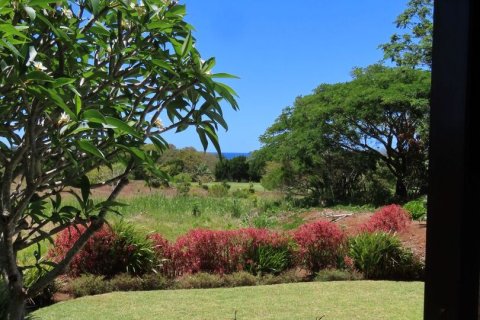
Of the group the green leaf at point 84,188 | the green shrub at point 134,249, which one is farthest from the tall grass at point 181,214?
the green leaf at point 84,188

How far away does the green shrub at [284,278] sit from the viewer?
7.71 m

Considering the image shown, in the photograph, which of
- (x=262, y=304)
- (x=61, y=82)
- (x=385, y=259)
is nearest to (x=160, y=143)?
(x=61, y=82)

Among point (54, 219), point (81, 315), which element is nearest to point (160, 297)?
point (81, 315)

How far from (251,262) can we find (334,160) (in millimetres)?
9952

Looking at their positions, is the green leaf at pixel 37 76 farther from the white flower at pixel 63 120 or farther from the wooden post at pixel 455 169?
the wooden post at pixel 455 169

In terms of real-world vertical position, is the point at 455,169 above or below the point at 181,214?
above

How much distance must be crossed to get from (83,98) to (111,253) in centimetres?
623

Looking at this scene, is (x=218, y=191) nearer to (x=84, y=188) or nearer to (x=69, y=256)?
(x=69, y=256)

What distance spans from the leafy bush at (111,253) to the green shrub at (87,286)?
0.24 meters

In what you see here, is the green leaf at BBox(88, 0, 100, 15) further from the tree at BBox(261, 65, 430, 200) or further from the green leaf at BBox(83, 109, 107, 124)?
the tree at BBox(261, 65, 430, 200)

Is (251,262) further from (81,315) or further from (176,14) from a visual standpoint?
(176,14)

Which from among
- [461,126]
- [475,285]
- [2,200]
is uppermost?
[461,126]

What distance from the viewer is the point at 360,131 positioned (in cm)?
1689

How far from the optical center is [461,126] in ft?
2.72
